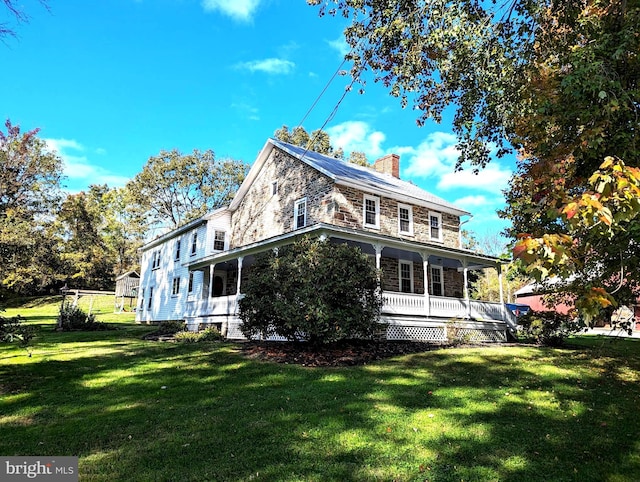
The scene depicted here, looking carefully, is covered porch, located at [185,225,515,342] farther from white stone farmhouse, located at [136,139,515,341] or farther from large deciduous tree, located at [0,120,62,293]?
large deciduous tree, located at [0,120,62,293]

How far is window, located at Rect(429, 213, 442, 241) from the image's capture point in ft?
66.0

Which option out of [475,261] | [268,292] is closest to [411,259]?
[475,261]

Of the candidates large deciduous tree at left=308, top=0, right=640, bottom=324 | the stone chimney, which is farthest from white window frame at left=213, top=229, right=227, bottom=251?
large deciduous tree at left=308, top=0, right=640, bottom=324

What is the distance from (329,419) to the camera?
5402 millimetres

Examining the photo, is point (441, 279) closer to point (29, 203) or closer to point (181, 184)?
point (181, 184)

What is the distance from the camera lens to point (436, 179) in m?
29.0

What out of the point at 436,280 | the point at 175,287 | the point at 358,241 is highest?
the point at 358,241

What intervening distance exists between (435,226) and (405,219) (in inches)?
81.2

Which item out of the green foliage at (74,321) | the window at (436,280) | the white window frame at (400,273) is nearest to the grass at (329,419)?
the white window frame at (400,273)

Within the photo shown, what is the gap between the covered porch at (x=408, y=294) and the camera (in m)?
14.4

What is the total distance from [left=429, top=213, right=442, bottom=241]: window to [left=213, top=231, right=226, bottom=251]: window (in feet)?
39.1

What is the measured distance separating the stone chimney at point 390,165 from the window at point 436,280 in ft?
24.4

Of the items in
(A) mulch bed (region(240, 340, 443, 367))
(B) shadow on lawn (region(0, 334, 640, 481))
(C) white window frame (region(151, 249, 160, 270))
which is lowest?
(B) shadow on lawn (region(0, 334, 640, 481))

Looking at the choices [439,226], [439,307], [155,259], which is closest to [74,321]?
[155,259]
